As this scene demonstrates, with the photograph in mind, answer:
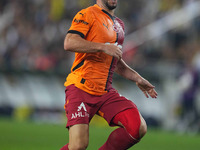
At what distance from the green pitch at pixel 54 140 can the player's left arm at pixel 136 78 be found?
2.96 m

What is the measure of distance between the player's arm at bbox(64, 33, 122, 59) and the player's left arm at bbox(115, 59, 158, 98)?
974mm

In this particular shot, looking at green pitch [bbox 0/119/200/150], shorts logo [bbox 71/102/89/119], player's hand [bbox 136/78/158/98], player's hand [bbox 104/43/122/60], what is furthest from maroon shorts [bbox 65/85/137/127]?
green pitch [bbox 0/119/200/150]

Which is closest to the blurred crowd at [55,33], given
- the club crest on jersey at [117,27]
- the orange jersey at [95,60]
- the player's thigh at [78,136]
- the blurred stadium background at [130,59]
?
the blurred stadium background at [130,59]

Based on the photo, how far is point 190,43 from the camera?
17.1 m

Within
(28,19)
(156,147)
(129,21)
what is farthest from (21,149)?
(28,19)

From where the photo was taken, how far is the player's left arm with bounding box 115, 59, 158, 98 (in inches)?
280

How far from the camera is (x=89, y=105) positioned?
21.5 feet

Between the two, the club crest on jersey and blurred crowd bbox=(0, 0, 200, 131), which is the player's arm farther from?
blurred crowd bbox=(0, 0, 200, 131)

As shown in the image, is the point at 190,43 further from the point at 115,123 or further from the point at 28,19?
the point at 115,123

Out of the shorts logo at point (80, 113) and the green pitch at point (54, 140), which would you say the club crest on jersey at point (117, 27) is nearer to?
the shorts logo at point (80, 113)

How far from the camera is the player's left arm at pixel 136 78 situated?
712 centimetres

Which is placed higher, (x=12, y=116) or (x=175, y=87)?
(x=175, y=87)

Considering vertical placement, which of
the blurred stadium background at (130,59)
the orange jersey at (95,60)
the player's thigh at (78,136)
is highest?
the orange jersey at (95,60)

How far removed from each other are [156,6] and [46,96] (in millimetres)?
5279
